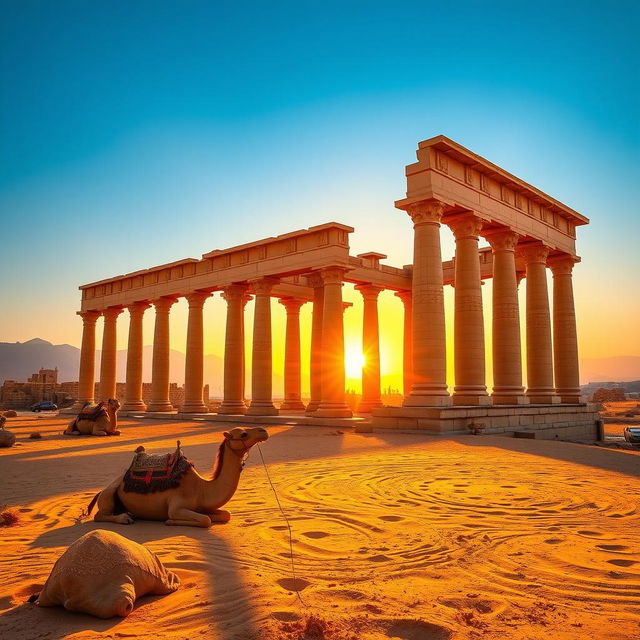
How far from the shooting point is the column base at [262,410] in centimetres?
3209

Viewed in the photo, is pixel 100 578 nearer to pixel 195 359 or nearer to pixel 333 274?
pixel 333 274

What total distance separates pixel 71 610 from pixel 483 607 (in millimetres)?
3464

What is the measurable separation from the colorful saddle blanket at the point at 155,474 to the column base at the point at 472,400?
17745mm

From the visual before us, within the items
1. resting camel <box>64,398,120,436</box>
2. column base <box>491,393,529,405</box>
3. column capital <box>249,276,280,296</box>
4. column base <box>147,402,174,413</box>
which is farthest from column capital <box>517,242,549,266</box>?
column base <box>147,402,174,413</box>

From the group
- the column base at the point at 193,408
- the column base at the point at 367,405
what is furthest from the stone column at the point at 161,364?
the column base at the point at 367,405

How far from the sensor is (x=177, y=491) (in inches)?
312

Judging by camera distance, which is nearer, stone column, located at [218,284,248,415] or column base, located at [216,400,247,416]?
column base, located at [216,400,247,416]

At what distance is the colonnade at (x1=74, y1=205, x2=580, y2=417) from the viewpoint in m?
22.8

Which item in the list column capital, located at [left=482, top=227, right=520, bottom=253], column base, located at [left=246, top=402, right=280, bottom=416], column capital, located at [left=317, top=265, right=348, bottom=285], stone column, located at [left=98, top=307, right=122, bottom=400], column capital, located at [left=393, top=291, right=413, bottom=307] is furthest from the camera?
stone column, located at [left=98, top=307, right=122, bottom=400]

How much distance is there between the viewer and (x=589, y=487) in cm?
1071

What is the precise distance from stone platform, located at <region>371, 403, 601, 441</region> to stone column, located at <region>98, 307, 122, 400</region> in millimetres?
27949

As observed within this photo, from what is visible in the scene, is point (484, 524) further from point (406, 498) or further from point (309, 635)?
point (309, 635)

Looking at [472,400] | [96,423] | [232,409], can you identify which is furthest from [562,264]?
[96,423]

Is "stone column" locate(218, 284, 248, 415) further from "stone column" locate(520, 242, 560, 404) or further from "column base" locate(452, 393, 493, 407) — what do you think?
"stone column" locate(520, 242, 560, 404)
